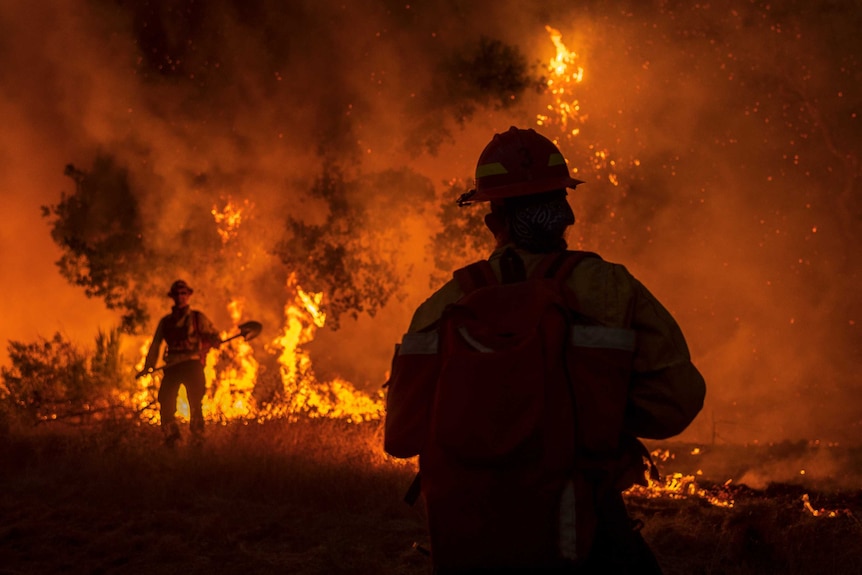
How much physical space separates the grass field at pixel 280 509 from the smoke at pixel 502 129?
474 centimetres

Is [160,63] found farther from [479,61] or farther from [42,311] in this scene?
[42,311]

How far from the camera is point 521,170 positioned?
2.25 metres

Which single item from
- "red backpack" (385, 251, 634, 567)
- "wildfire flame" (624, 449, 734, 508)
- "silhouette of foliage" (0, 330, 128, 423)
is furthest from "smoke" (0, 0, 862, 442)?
"red backpack" (385, 251, 634, 567)

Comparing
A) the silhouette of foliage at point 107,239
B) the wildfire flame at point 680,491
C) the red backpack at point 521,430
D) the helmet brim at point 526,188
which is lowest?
the wildfire flame at point 680,491

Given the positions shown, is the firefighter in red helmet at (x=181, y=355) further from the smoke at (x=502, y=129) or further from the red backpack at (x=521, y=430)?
the red backpack at (x=521, y=430)

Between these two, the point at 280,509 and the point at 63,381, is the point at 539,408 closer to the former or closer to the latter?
the point at 280,509

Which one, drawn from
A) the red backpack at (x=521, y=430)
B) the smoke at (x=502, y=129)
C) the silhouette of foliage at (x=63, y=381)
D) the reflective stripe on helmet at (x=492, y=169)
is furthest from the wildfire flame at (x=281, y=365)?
the red backpack at (x=521, y=430)

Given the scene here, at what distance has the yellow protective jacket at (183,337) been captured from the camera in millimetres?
9828

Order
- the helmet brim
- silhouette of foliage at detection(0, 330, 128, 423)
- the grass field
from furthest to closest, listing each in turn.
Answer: silhouette of foliage at detection(0, 330, 128, 423), the grass field, the helmet brim

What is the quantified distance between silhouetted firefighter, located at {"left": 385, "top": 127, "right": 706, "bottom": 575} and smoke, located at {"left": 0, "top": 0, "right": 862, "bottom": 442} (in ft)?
35.2

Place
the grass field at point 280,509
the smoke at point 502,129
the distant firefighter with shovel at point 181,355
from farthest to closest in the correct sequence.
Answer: the smoke at point 502,129, the distant firefighter with shovel at point 181,355, the grass field at point 280,509

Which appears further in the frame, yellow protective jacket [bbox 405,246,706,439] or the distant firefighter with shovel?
the distant firefighter with shovel

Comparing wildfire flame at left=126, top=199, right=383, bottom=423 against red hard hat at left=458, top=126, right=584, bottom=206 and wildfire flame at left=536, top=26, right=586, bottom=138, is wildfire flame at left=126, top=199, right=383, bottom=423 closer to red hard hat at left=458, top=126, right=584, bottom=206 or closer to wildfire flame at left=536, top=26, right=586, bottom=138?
wildfire flame at left=536, top=26, right=586, bottom=138

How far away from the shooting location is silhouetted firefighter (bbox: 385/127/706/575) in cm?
181
